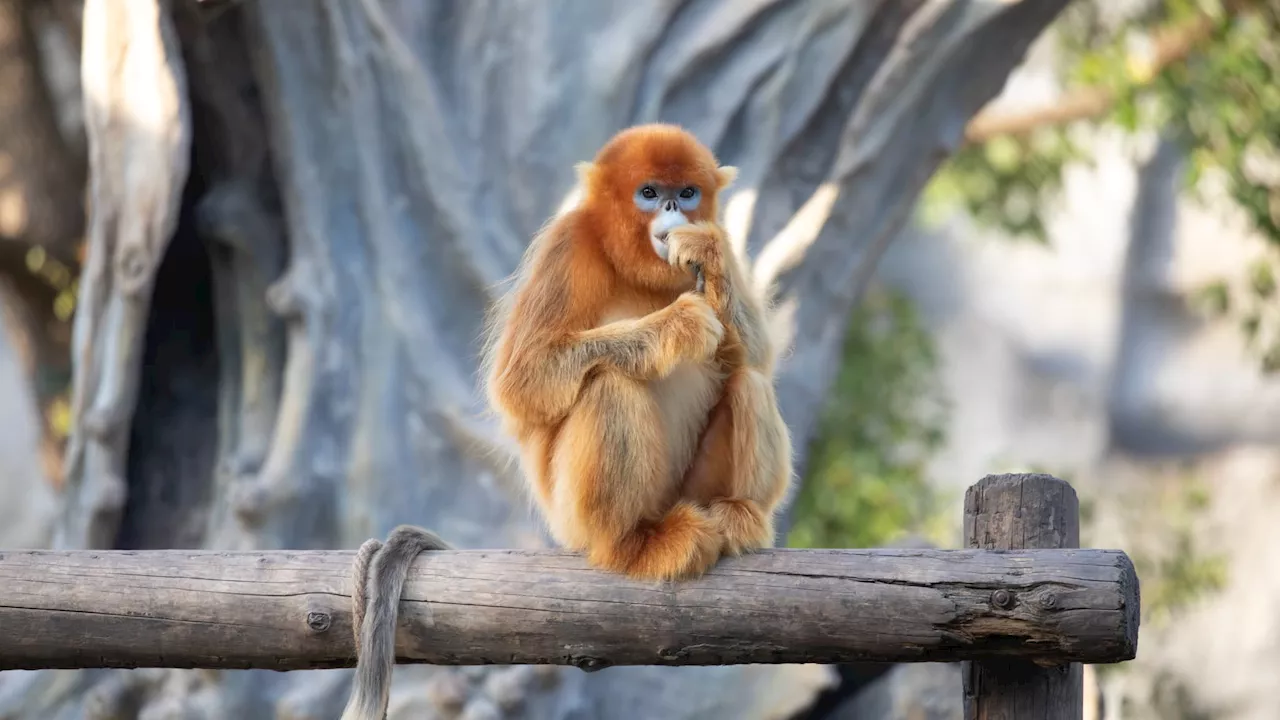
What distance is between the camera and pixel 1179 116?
23.9ft

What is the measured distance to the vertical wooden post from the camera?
2.85 m

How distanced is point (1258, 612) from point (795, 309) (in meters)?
4.88

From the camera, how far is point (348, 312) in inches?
225

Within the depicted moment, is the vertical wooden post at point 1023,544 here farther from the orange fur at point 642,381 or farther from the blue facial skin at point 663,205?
the blue facial skin at point 663,205

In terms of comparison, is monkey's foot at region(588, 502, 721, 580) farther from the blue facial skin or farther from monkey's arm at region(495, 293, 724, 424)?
the blue facial skin

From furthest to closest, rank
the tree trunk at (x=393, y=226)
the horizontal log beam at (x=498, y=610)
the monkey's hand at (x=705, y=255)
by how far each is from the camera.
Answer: the tree trunk at (x=393, y=226)
the monkey's hand at (x=705, y=255)
the horizontal log beam at (x=498, y=610)

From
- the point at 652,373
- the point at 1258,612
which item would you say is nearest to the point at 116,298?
the point at 652,373

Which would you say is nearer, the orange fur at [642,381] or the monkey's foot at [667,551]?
the monkey's foot at [667,551]

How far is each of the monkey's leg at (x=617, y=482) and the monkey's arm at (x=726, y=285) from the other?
0.93ft

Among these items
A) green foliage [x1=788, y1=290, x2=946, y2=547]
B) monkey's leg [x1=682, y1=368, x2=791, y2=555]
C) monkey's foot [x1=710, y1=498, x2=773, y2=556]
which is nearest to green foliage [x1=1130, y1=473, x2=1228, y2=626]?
green foliage [x1=788, y1=290, x2=946, y2=547]

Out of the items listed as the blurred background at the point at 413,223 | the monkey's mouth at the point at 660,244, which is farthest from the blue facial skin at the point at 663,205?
the blurred background at the point at 413,223

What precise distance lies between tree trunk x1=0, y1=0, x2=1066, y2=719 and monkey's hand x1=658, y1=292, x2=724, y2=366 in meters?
2.43

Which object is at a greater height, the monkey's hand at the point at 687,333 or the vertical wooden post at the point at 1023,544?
the monkey's hand at the point at 687,333

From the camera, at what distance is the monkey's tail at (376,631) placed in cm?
276
